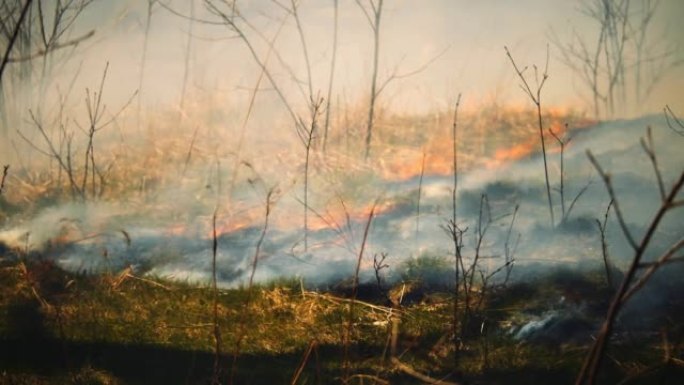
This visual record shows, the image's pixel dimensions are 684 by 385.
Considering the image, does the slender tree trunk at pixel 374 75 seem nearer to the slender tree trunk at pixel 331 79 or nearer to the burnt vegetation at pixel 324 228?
the burnt vegetation at pixel 324 228

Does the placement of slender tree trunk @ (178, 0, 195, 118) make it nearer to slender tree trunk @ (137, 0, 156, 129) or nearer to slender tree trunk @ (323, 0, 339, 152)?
slender tree trunk @ (137, 0, 156, 129)

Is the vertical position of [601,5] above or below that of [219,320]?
above

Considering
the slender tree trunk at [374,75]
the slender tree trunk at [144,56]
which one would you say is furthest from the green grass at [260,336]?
the slender tree trunk at [144,56]

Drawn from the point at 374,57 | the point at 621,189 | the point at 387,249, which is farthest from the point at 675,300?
the point at 374,57

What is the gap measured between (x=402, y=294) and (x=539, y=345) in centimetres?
67

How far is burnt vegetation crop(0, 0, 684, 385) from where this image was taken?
2.39 meters

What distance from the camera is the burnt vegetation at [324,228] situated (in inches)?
94.0

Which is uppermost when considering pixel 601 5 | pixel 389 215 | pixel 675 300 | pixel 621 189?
pixel 601 5

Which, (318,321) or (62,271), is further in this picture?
(62,271)

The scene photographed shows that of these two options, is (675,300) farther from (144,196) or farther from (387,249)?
(144,196)

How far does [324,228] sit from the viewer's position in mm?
2898

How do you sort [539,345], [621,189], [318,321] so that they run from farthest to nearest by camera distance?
[621,189], [318,321], [539,345]

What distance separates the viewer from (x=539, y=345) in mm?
2363

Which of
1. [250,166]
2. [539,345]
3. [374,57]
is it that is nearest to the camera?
[539,345]
